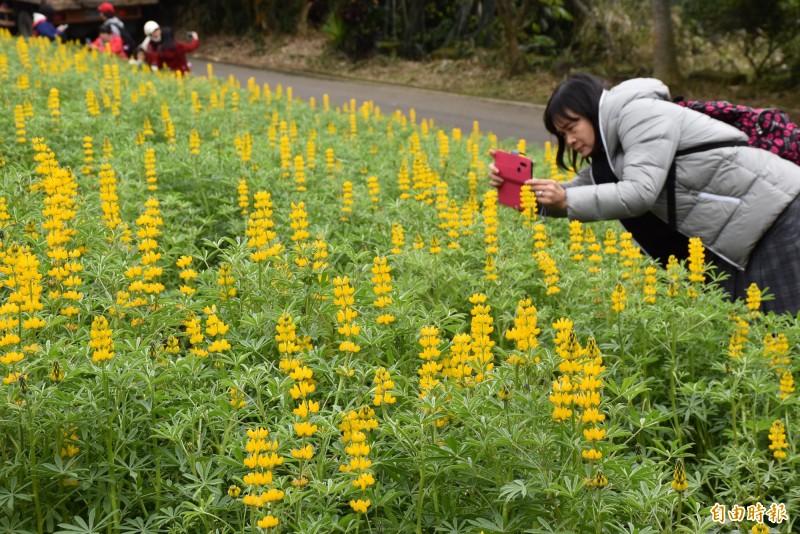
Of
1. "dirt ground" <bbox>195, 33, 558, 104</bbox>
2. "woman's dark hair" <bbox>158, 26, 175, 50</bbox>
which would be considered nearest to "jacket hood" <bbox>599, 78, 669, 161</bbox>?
"woman's dark hair" <bbox>158, 26, 175, 50</bbox>

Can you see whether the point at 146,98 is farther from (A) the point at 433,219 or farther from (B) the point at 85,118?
(A) the point at 433,219

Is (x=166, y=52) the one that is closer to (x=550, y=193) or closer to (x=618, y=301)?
(x=550, y=193)

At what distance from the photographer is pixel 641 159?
4395 mm

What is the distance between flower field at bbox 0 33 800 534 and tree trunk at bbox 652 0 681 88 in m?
11.7

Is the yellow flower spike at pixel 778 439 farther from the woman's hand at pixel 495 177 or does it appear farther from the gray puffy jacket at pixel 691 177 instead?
the woman's hand at pixel 495 177

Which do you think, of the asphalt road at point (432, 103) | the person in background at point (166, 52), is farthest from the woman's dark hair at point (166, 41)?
the asphalt road at point (432, 103)

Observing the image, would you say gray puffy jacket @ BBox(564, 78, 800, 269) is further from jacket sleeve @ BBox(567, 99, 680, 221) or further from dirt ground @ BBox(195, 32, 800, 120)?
dirt ground @ BBox(195, 32, 800, 120)

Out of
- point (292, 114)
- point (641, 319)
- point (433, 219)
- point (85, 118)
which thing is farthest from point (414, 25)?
point (641, 319)

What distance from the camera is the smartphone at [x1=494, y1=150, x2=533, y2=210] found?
484cm

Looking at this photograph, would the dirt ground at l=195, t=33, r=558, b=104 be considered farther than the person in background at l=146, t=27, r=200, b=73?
Yes

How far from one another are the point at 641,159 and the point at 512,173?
764mm

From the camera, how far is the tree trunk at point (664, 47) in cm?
1537

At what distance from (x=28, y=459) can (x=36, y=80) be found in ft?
23.8

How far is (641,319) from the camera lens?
360 centimetres
